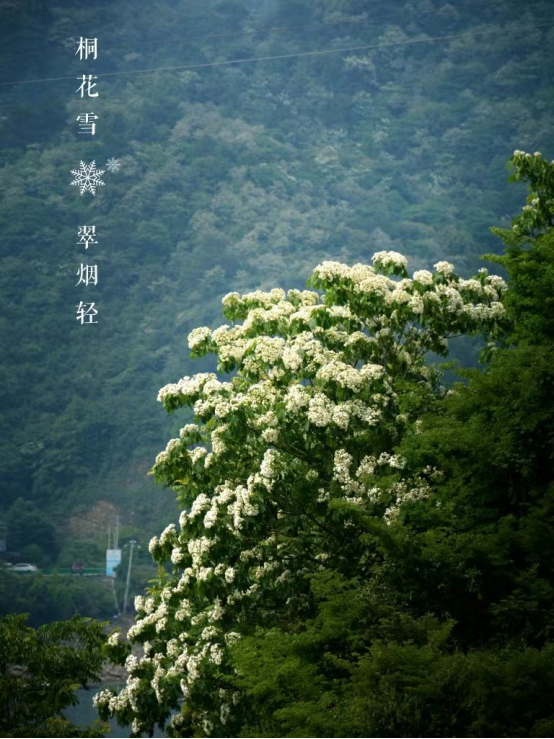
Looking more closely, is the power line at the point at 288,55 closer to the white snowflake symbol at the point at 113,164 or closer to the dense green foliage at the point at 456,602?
the white snowflake symbol at the point at 113,164

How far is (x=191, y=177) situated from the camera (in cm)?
5403

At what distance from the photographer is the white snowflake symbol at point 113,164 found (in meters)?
53.3

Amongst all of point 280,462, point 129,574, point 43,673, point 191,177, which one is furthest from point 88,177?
point 280,462

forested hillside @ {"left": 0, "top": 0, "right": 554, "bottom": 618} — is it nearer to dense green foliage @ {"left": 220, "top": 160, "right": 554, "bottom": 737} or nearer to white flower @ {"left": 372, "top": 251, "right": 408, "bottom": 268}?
white flower @ {"left": 372, "top": 251, "right": 408, "bottom": 268}

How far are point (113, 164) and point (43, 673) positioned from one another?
47.2m

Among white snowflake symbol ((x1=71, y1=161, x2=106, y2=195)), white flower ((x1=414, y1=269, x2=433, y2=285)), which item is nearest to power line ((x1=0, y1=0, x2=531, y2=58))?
white snowflake symbol ((x1=71, y1=161, x2=106, y2=195))

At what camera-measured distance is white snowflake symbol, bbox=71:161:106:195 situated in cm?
5066

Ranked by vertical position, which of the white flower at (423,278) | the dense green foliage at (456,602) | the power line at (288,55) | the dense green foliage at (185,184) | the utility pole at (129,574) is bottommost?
the dense green foliage at (456,602)

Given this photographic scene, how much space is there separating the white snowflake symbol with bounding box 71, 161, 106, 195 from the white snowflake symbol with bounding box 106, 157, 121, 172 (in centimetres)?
48

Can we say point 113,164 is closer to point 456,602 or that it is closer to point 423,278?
point 423,278

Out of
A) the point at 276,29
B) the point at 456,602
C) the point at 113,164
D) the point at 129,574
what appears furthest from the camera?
the point at 276,29

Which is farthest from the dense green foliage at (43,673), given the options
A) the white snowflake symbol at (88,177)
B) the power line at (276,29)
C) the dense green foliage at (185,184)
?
the power line at (276,29)

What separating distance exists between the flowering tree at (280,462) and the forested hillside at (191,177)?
30494 millimetres

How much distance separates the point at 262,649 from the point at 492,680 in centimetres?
174
